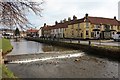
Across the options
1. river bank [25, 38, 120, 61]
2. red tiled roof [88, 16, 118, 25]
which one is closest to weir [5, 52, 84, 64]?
river bank [25, 38, 120, 61]

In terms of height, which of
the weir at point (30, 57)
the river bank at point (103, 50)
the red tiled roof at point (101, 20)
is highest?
the red tiled roof at point (101, 20)

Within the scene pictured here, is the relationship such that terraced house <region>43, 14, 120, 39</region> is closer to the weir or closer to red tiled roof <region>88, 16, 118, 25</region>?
red tiled roof <region>88, 16, 118, 25</region>

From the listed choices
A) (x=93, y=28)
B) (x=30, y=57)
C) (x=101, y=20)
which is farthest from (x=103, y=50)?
(x=101, y=20)

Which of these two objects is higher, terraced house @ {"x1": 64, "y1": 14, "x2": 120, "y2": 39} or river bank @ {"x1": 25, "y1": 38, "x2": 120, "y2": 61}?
terraced house @ {"x1": 64, "y1": 14, "x2": 120, "y2": 39}

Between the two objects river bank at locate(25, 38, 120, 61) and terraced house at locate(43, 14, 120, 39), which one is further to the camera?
terraced house at locate(43, 14, 120, 39)

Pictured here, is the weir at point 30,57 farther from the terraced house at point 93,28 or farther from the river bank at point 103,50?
the terraced house at point 93,28

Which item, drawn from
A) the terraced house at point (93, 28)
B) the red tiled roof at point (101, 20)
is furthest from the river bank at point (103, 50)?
the red tiled roof at point (101, 20)

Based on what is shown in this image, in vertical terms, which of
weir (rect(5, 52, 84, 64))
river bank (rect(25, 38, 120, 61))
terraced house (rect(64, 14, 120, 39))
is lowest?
weir (rect(5, 52, 84, 64))

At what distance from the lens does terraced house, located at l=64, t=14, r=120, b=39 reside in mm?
60406

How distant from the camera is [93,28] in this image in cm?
6131

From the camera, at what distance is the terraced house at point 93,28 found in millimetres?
60406

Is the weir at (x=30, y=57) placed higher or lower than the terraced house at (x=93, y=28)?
lower

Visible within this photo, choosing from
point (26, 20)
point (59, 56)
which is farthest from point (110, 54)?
point (26, 20)

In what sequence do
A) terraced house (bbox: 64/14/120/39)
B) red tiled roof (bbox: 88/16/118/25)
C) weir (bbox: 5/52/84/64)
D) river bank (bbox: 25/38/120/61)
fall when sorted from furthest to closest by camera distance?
red tiled roof (bbox: 88/16/118/25) < terraced house (bbox: 64/14/120/39) < river bank (bbox: 25/38/120/61) < weir (bbox: 5/52/84/64)
